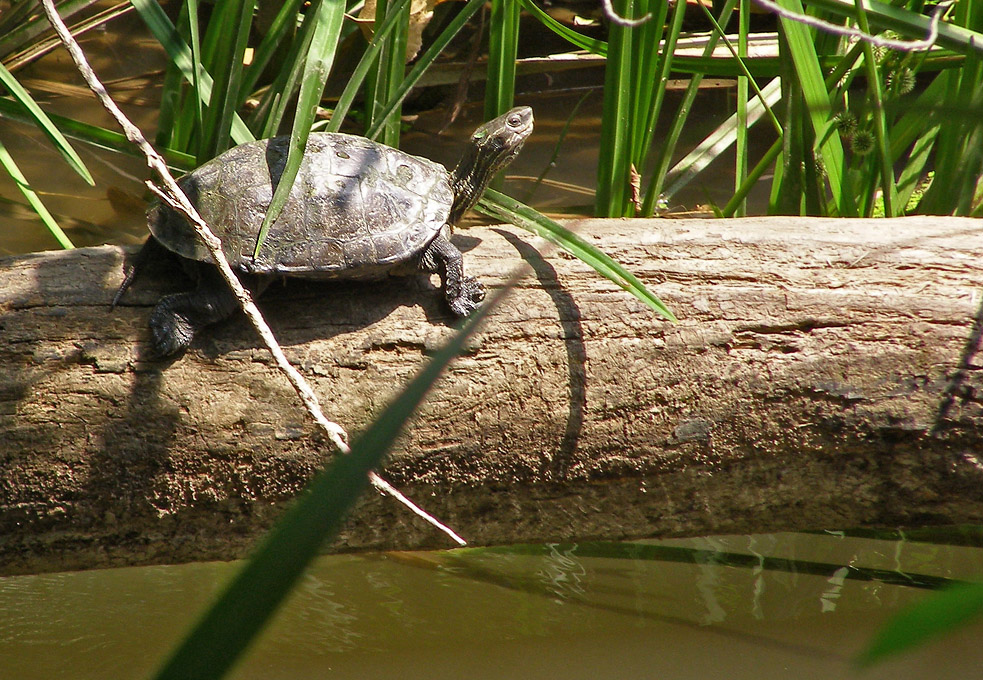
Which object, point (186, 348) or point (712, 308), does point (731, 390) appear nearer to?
point (712, 308)

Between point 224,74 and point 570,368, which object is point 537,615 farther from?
point 224,74

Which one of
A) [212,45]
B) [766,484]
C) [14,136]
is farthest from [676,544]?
[14,136]

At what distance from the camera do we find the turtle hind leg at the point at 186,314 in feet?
4.87

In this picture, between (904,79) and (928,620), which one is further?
(904,79)

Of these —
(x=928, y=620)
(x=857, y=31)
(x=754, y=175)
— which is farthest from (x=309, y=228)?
(x=928, y=620)

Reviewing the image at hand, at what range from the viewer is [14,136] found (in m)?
3.05

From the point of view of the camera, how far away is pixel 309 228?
1581mm

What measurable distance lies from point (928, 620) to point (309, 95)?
139cm

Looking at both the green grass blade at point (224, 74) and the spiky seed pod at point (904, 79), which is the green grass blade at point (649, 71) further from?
the green grass blade at point (224, 74)

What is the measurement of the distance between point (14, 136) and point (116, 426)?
228 cm

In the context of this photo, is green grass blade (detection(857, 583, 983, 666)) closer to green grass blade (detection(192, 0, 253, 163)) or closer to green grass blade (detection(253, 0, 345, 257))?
green grass blade (detection(253, 0, 345, 257))

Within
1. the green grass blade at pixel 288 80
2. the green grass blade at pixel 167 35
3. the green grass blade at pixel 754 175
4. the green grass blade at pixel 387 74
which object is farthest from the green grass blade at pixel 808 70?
the green grass blade at pixel 167 35

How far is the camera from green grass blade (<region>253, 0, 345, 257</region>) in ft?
4.44

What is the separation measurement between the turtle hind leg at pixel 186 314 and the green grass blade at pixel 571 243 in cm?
69
